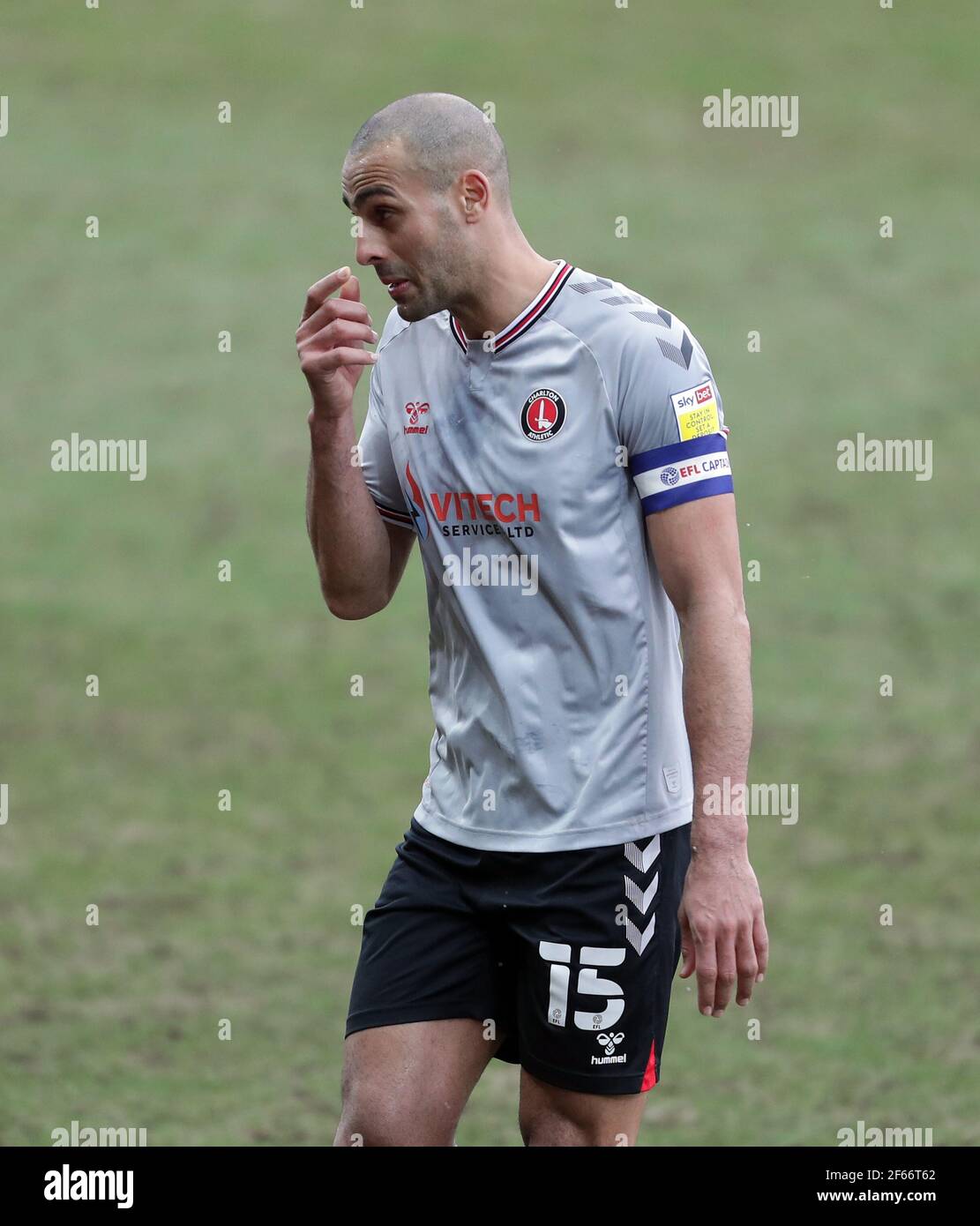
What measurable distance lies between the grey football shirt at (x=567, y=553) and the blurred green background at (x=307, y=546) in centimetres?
260

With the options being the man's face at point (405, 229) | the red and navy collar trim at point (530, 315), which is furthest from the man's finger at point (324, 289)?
the red and navy collar trim at point (530, 315)

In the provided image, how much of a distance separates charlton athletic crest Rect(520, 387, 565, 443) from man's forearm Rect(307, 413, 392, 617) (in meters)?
0.45

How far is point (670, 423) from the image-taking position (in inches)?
163

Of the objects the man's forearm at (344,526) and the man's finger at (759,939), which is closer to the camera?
the man's finger at (759,939)

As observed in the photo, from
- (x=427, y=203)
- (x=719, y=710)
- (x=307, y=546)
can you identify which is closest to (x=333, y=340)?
(x=427, y=203)

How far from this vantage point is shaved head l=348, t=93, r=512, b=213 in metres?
4.23

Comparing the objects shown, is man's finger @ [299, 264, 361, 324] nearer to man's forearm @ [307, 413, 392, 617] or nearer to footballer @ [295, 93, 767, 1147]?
footballer @ [295, 93, 767, 1147]

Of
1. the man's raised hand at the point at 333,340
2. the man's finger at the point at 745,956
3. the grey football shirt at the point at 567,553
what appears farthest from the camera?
the man's raised hand at the point at 333,340

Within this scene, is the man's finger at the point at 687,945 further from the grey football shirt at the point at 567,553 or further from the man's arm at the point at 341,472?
the man's arm at the point at 341,472

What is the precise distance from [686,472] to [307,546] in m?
11.0

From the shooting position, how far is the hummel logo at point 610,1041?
4.27 metres

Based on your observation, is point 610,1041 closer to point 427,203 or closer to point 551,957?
point 551,957

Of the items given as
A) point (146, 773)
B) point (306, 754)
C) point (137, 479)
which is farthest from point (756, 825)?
point (137, 479)

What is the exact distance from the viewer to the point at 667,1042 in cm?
761
